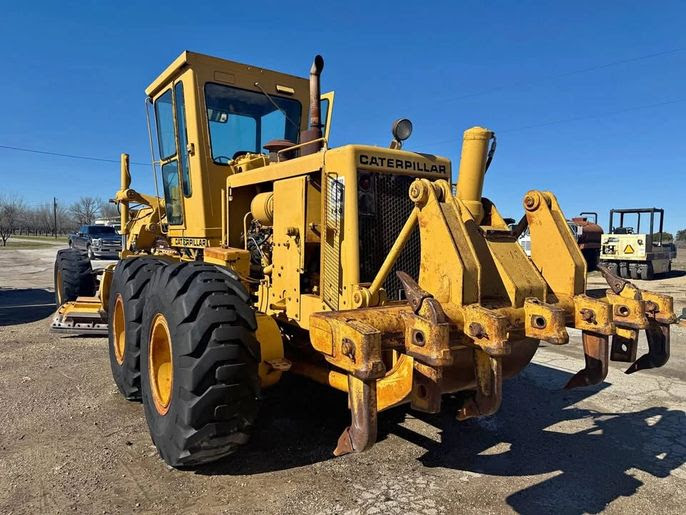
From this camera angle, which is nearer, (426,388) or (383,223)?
(426,388)

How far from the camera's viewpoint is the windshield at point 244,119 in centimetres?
536

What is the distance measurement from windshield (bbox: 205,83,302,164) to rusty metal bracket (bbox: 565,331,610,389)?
379 cm

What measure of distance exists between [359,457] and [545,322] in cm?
182

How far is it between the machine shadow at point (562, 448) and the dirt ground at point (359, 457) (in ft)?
0.04

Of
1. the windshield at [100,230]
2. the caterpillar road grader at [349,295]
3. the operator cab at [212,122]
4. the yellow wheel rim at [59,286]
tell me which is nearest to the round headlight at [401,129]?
the caterpillar road grader at [349,295]

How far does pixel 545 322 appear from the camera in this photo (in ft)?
9.40

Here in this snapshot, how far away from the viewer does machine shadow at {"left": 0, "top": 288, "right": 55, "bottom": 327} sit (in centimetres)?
962

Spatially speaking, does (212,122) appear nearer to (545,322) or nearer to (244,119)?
(244,119)

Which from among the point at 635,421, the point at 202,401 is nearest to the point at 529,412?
the point at 635,421

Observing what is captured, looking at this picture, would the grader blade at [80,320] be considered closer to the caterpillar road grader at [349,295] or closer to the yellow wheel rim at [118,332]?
the yellow wheel rim at [118,332]

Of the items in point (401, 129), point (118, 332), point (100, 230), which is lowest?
point (118, 332)

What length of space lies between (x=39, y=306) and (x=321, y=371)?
9.63m

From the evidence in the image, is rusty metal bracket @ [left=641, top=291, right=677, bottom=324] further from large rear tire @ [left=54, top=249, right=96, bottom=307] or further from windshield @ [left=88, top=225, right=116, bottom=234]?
windshield @ [left=88, top=225, right=116, bottom=234]

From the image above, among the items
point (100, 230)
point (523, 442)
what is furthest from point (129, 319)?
point (100, 230)
